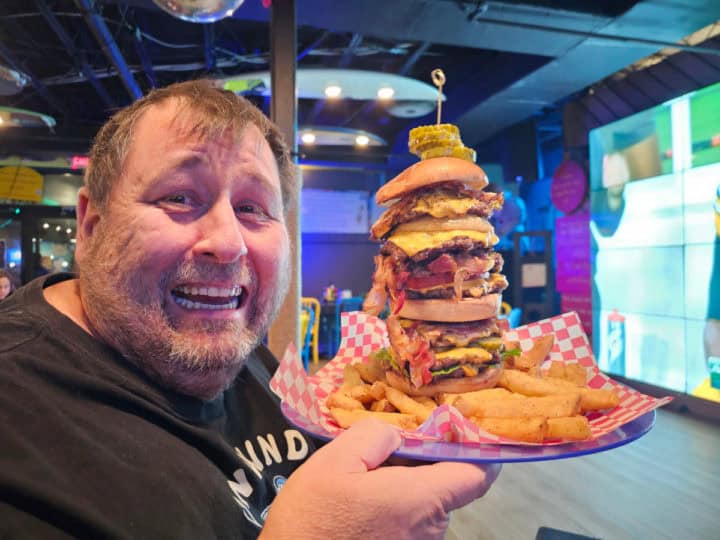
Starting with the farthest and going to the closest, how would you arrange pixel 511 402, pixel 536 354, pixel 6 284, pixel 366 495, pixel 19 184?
pixel 19 184 → pixel 6 284 → pixel 536 354 → pixel 511 402 → pixel 366 495

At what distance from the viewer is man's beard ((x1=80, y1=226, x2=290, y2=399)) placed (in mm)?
1289

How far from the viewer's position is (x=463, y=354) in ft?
5.42

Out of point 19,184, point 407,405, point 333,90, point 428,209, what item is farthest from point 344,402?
point 19,184

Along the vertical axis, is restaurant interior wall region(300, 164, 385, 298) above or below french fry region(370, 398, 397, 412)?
above

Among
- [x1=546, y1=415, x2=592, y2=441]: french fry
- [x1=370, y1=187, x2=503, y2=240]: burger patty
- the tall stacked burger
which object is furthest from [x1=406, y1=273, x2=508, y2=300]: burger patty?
[x1=546, y1=415, x2=592, y2=441]: french fry

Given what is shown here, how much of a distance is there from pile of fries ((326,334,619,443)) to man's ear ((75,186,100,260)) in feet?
3.10

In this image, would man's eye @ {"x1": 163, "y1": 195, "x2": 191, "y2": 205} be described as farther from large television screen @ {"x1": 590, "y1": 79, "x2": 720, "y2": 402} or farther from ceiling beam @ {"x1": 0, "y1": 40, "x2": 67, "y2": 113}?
ceiling beam @ {"x1": 0, "y1": 40, "x2": 67, "y2": 113}

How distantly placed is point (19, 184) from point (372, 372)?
1135cm

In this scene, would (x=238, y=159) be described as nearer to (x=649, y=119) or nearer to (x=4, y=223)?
(x=649, y=119)

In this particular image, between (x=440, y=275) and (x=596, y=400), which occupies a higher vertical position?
(x=440, y=275)

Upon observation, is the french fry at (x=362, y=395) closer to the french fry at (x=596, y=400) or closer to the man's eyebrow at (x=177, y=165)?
the french fry at (x=596, y=400)

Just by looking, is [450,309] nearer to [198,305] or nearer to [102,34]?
[198,305]

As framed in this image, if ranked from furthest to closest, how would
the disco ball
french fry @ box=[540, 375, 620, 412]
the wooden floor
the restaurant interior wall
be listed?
the restaurant interior wall, the disco ball, the wooden floor, french fry @ box=[540, 375, 620, 412]

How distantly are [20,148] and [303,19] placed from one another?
8.82 meters
